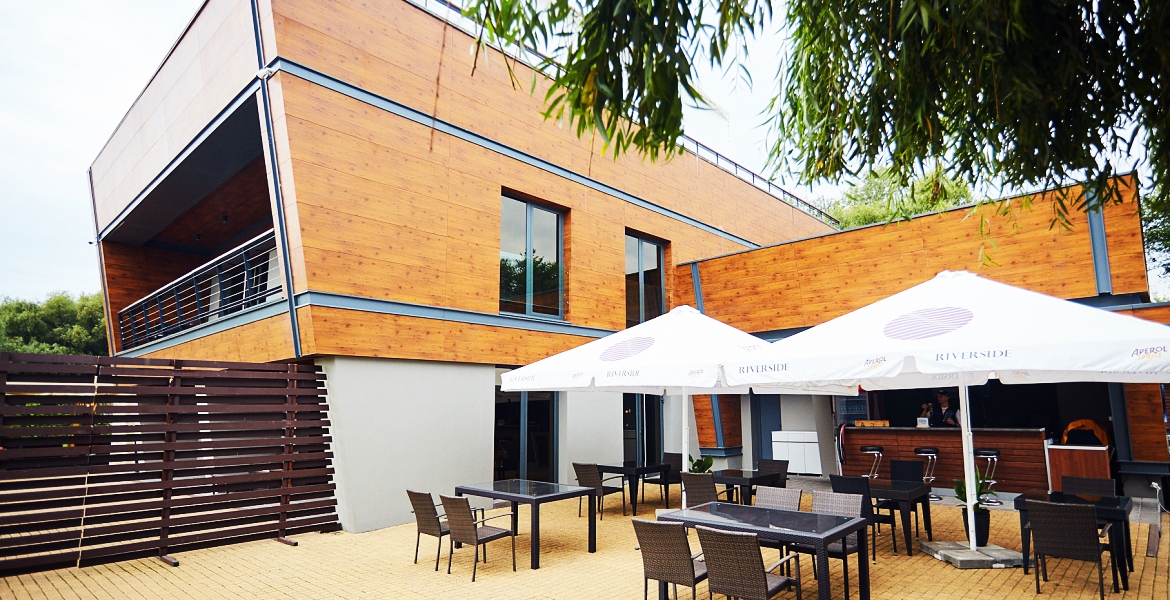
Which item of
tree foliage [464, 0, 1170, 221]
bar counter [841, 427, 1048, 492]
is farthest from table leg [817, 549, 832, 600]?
bar counter [841, 427, 1048, 492]

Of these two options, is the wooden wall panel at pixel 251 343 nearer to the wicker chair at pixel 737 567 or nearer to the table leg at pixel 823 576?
the wicker chair at pixel 737 567

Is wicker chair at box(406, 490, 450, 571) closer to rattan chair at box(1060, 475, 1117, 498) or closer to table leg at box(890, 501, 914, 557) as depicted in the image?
table leg at box(890, 501, 914, 557)

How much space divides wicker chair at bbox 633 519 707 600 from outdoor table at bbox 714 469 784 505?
12.2ft

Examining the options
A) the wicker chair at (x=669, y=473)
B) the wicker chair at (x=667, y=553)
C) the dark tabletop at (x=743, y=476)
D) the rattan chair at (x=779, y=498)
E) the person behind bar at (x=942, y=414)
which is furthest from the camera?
the person behind bar at (x=942, y=414)

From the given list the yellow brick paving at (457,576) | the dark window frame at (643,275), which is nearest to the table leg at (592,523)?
the yellow brick paving at (457,576)

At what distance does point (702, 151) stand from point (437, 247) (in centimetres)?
797

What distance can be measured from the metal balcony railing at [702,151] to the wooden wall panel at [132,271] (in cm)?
977

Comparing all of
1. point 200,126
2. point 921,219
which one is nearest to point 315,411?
point 200,126

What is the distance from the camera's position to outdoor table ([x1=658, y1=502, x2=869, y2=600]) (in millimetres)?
4569

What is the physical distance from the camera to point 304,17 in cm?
870

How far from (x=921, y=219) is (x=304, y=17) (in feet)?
31.1

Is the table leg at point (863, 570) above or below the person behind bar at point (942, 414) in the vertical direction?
below

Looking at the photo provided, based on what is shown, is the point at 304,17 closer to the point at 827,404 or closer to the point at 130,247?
the point at 130,247

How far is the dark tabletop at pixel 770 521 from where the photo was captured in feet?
15.6
